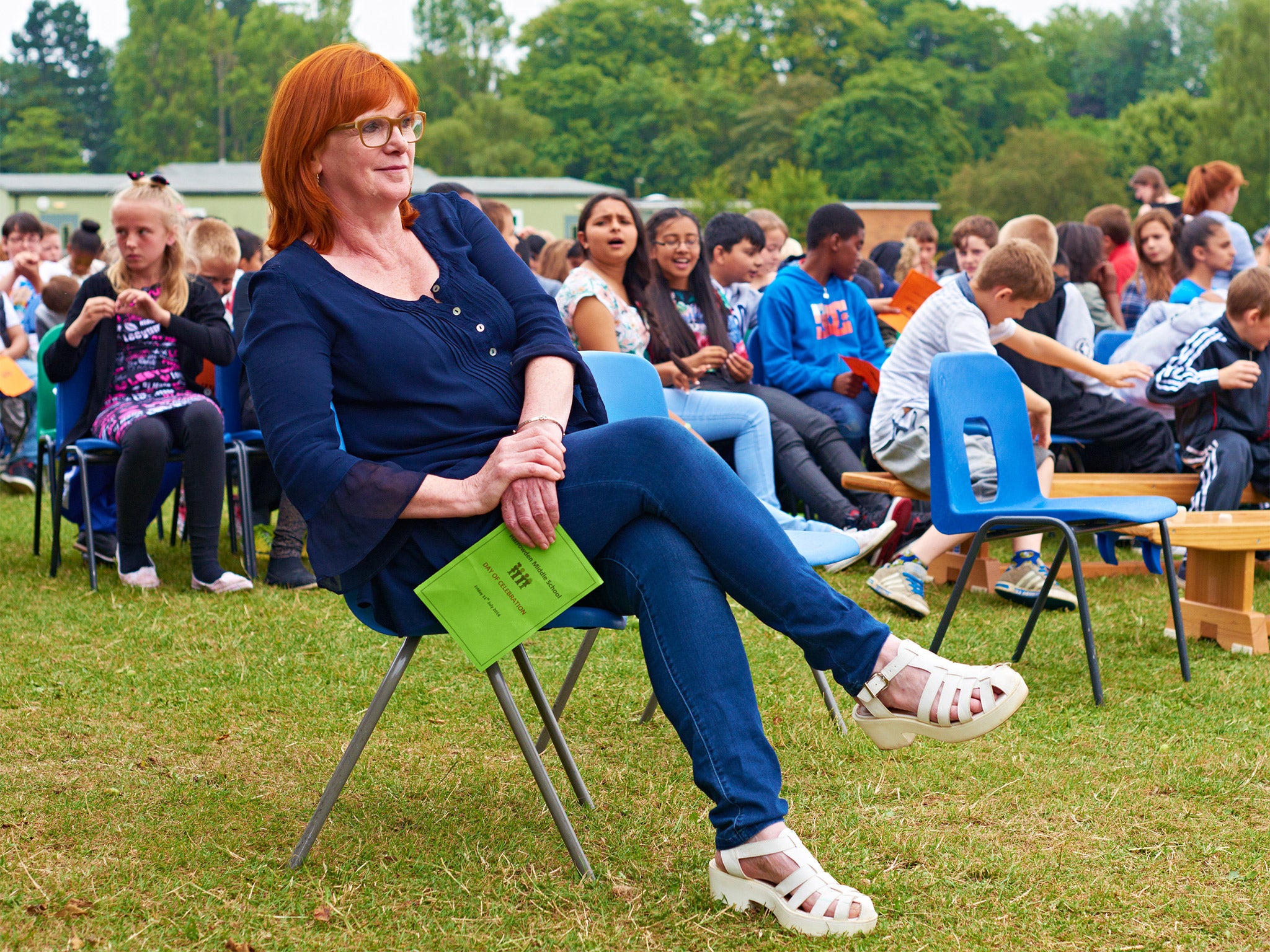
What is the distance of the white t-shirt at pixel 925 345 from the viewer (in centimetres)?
512

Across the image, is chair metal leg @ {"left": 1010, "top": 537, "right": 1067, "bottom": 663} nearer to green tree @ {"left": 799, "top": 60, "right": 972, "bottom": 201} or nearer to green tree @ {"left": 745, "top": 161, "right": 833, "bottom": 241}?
green tree @ {"left": 745, "top": 161, "right": 833, "bottom": 241}

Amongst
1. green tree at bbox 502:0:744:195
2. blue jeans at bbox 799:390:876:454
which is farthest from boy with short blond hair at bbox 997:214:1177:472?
green tree at bbox 502:0:744:195

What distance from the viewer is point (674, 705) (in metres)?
2.39

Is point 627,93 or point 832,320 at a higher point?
point 627,93

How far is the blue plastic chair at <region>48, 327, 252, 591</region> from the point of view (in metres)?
5.36

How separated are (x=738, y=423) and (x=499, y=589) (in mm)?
3033

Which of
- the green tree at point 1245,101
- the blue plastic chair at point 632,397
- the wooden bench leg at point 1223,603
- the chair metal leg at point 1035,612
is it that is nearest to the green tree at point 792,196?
the green tree at point 1245,101

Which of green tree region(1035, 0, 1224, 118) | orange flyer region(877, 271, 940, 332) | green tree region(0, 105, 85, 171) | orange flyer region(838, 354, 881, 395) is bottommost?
orange flyer region(838, 354, 881, 395)

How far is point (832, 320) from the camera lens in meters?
6.79

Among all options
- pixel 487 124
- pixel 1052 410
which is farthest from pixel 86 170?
pixel 1052 410

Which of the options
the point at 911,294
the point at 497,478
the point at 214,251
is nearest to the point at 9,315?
the point at 214,251

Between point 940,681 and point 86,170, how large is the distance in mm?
87221

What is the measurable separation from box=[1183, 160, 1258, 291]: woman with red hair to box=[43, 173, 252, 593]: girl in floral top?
19.7ft

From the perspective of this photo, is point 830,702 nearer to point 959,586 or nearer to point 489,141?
point 959,586
